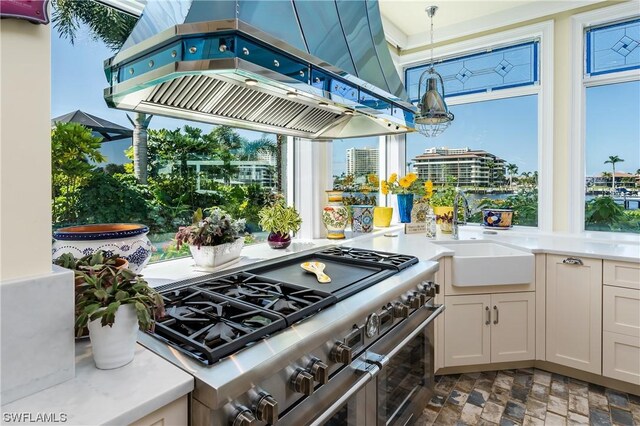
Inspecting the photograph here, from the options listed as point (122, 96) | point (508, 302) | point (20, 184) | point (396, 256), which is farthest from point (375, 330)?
point (508, 302)

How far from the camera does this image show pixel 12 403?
0.64 meters

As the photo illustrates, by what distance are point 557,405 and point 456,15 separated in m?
2.99

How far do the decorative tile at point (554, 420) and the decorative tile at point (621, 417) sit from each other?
0.27 m

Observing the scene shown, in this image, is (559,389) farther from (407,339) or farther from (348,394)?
(348,394)

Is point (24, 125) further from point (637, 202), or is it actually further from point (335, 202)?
point (637, 202)

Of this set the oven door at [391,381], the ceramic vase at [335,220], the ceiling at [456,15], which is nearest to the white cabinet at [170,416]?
the oven door at [391,381]

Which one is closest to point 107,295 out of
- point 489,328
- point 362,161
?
point 489,328

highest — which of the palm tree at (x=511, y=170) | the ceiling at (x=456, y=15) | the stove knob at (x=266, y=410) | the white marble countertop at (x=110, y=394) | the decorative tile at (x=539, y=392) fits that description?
the ceiling at (x=456, y=15)

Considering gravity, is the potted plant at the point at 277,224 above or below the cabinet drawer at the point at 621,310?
above

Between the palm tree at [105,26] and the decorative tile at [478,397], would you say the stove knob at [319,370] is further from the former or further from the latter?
the decorative tile at [478,397]

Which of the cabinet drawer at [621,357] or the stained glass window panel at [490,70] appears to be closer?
the cabinet drawer at [621,357]

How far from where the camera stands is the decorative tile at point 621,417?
1.87 metres

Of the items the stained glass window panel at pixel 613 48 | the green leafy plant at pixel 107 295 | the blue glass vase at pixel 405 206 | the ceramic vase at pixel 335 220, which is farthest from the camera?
the blue glass vase at pixel 405 206

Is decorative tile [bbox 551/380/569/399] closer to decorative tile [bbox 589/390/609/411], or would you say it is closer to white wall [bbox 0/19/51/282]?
decorative tile [bbox 589/390/609/411]
